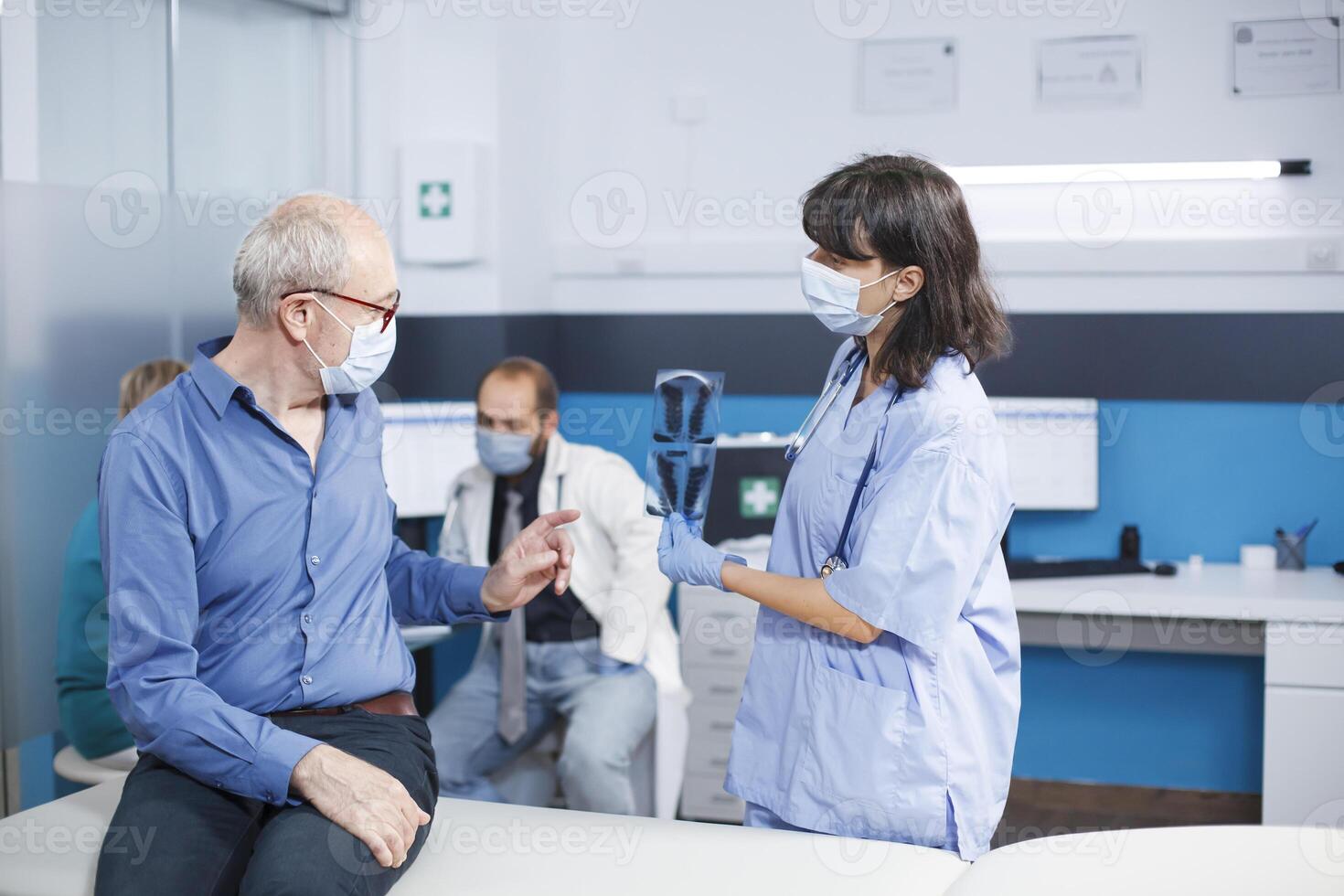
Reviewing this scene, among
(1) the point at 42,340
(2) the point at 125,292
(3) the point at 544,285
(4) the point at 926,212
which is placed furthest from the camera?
(3) the point at 544,285

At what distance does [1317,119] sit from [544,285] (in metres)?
2.48

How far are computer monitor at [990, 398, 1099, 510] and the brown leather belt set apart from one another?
2396mm

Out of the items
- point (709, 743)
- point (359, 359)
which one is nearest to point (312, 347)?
point (359, 359)

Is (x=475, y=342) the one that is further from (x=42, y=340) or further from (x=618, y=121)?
(x=42, y=340)

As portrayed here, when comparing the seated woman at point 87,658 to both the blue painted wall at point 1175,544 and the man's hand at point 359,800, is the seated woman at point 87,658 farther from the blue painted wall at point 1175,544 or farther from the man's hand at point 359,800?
the blue painted wall at point 1175,544

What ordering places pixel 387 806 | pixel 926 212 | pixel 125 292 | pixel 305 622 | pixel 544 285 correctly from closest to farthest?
pixel 387 806, pixel 305 622, pixel 926 212, pixel 125 292, pixel 544 285

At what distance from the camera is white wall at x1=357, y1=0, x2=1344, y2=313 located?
12.1 feet

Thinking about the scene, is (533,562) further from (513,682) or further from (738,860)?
(513,682)

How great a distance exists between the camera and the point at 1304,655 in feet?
10.3

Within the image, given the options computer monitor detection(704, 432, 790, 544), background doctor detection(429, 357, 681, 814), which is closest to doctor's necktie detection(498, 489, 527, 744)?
background doctor detection(429, 357, 681, 814)

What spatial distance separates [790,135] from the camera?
4.06m

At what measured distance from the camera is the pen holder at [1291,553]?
358 cm

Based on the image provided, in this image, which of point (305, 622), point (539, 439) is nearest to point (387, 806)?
point (305, 622)

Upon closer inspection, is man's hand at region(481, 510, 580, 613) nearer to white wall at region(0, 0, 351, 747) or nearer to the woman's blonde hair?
the woman's blonde hair
